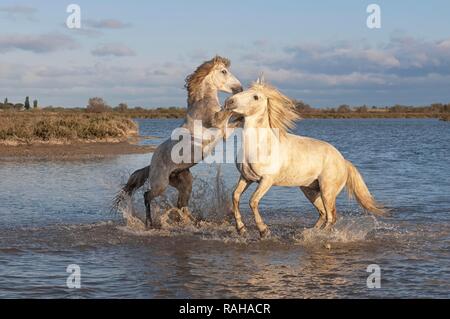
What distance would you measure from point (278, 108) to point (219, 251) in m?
2.07

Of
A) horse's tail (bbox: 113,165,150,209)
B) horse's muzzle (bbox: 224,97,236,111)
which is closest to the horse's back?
horse's muzzle (bbox: 224,97,236,111)

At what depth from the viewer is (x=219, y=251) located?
855 centimetres

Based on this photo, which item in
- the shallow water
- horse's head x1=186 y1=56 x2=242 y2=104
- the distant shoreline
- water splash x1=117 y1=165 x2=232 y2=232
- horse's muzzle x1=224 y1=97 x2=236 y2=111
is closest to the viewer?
the shallow water

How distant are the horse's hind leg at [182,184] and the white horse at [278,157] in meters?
1.41

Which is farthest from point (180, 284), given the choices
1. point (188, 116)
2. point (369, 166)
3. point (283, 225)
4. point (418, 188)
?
point (369, 166)

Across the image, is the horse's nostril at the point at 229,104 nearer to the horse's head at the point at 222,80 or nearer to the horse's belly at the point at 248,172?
the horse's belly at the point at 248,172

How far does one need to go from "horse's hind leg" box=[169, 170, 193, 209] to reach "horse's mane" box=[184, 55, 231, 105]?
1.13 metres

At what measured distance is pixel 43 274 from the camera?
7270 mm

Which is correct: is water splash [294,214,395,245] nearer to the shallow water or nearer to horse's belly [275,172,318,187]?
the shallow water

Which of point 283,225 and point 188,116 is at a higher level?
point 188,116

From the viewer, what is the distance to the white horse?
8688mm

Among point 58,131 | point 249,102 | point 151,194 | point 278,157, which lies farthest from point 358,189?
point 58,131

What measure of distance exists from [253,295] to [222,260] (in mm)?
1645
